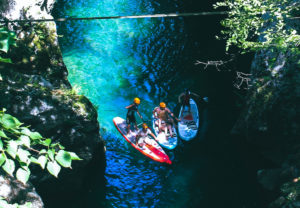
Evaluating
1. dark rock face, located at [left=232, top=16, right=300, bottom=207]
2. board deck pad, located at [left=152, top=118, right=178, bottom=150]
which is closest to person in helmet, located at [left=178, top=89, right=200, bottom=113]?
board deck pad, located at [left=152, top=118, right=178, bottom=150]

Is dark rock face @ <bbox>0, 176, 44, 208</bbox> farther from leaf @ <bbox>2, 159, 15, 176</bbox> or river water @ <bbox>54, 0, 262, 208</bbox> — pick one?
river water @ <bbox>54, 0, 262, 208</bbox>

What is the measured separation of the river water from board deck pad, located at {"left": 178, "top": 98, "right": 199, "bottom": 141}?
1.14 ft

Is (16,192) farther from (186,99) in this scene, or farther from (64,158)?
(186,99)

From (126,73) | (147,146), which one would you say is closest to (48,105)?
(147,146)

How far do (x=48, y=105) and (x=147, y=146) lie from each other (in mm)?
4047

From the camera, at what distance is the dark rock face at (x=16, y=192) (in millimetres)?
4219

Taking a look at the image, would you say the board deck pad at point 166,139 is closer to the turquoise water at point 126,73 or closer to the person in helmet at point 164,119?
the person in helmet at point 164,119

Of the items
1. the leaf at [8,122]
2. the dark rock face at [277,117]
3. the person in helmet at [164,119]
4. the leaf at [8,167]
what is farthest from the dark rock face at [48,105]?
the dark rock face at [277,117]

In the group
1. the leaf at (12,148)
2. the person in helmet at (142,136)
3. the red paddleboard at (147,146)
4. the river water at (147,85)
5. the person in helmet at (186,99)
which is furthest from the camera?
the person in helmet at (186,99)

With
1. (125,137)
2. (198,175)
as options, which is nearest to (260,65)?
(198,175)

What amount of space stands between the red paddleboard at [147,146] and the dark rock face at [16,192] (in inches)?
188

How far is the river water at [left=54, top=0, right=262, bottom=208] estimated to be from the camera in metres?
8.48

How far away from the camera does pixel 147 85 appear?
1220 cm

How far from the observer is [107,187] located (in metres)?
8.52
